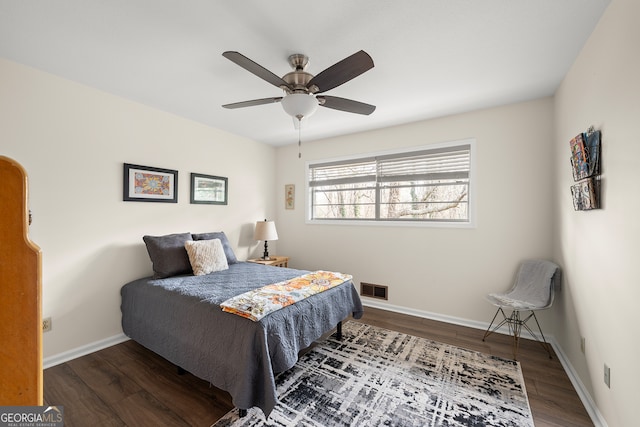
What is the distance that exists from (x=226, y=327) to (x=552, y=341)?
3.09 metres

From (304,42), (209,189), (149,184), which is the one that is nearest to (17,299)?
(304,42)

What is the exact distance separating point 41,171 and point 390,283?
3758 millimetres

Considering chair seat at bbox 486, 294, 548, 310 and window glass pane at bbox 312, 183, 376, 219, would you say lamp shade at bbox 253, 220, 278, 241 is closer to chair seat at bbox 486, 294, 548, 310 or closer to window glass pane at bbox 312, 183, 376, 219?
window glass pane at bbox 312, 183, 376, 219

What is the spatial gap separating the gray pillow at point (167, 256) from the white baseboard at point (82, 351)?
0.69 m

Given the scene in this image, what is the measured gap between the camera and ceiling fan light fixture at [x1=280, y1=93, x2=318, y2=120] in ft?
6.25

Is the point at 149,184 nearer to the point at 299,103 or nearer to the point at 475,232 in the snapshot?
the point at 299,103

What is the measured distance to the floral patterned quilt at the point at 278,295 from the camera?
1885mm

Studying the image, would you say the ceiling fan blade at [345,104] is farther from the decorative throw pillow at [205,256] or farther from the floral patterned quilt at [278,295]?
the decorative throw pillow at [205,256]

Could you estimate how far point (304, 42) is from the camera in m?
1.90

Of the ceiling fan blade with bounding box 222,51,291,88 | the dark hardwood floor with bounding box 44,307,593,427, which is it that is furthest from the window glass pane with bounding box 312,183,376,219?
the ceiling fan blade with bounding box 222,51,291,88

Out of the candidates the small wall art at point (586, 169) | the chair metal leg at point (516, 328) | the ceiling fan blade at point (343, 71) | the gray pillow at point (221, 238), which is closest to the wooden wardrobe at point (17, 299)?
the ceiling fan blade at point (343, 71)

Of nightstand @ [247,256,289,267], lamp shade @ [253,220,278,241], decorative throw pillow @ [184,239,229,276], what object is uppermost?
lamp shade @ [253,220,278,241]

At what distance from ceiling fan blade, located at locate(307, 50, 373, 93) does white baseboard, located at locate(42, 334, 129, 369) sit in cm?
302

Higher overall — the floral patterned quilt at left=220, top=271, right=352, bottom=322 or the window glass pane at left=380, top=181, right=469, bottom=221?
the window glass pane at left=380, top=181, right=469, bottom=221
